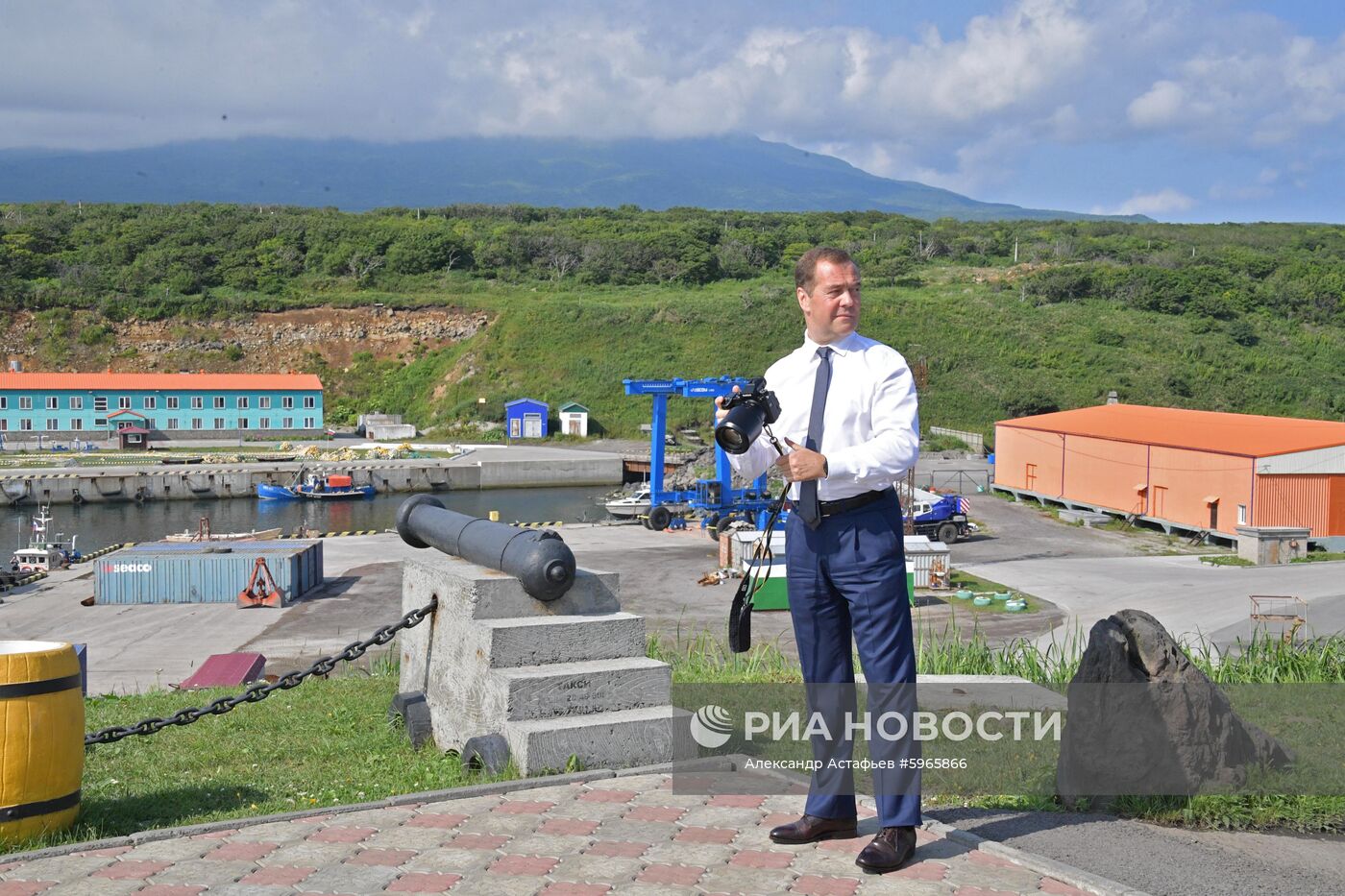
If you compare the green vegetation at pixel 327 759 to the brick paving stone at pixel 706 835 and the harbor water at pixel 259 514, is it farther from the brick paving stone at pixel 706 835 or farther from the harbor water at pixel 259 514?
the harbor water at pixel 259 514

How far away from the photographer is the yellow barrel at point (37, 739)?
4.09 metres

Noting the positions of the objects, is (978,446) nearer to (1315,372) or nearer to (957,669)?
(1315,372)

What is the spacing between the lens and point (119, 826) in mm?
4566

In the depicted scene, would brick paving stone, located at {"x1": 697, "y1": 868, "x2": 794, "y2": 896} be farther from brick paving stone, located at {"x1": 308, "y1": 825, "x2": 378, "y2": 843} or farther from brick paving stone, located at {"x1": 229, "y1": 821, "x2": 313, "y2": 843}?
brick paving stone, located at {"x1": 229, "y1": 821, "x2": 313, "y2": 843}

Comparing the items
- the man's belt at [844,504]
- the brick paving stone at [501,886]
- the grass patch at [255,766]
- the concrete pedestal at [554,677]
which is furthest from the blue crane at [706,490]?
the brick paving stone at [501,886]

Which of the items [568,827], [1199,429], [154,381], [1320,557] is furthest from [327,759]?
[154,381]

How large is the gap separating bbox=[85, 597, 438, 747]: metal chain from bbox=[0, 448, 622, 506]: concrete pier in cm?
4194

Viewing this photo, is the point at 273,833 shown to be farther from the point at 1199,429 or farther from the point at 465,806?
the point at 1199,429

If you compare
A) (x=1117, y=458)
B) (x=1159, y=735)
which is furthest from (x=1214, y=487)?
(x=1159, y=735)

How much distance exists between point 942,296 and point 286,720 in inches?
2777

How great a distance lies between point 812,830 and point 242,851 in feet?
6.28

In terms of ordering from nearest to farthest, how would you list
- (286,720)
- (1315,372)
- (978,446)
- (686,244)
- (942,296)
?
(286,720)
(978,446)
(1315,372)
(942,296)
(686,244)

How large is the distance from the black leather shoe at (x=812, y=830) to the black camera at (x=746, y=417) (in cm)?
127

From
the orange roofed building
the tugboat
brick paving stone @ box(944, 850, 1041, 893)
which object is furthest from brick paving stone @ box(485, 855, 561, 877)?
the orange roofed building
